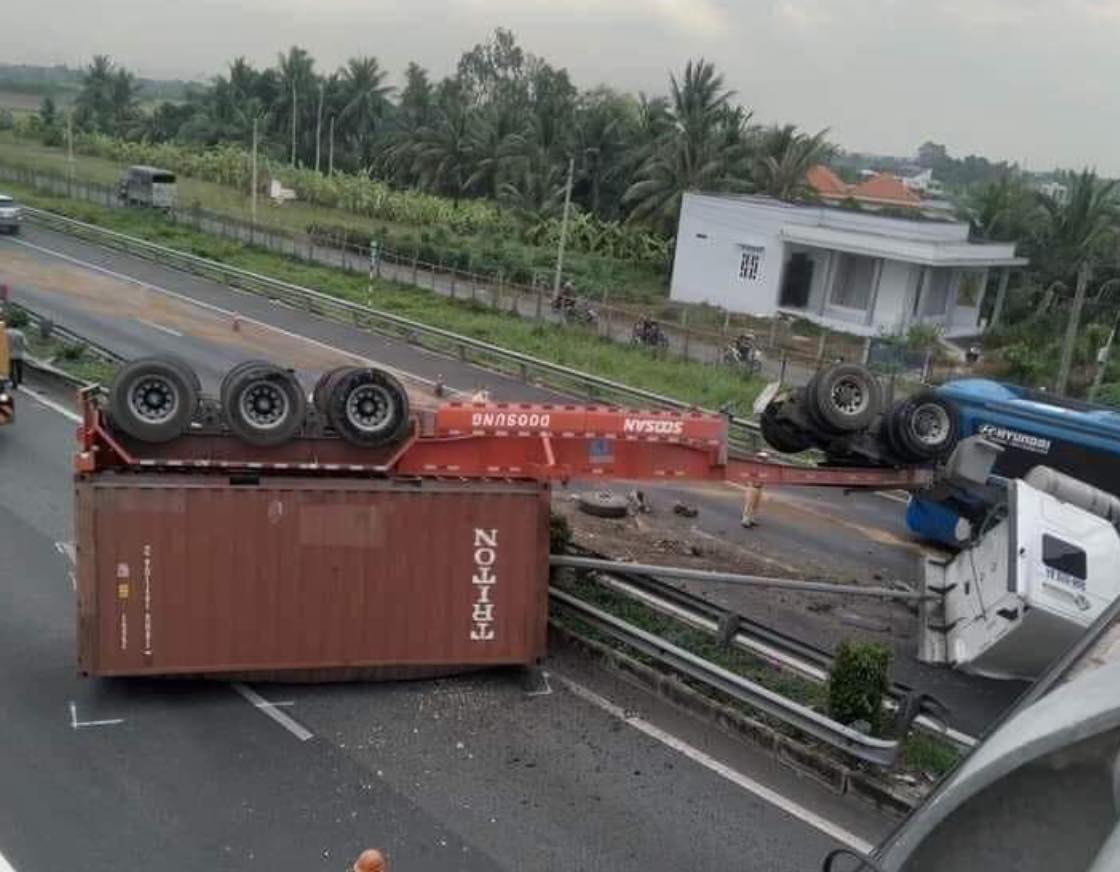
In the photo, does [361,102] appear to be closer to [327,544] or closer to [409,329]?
[409,329]

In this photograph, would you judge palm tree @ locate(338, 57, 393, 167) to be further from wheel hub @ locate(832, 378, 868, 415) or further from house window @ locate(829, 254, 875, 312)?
wheel hub @ locate(832, 378, 868, 415)

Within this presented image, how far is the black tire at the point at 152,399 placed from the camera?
9.45m

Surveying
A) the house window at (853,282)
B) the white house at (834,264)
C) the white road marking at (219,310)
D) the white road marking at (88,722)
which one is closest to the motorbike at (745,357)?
the white road marking at (219,310)

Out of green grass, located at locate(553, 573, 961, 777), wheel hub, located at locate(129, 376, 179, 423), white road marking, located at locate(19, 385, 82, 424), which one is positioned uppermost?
wheel hub, located at locate(129, 376, 179, 423)

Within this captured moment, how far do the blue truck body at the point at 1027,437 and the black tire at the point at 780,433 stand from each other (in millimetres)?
2660

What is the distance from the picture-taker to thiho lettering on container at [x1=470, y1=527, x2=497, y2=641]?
32.2 feet

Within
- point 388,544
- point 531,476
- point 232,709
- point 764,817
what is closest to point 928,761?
point 764,817

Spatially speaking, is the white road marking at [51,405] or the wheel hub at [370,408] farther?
the white road marking at [51,405]

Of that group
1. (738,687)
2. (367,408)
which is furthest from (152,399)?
(738,687)

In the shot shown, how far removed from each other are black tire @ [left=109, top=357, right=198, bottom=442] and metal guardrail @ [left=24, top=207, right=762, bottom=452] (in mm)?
6891

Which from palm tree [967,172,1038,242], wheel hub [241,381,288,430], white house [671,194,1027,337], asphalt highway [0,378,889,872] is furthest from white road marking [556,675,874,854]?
palm tree [967,172,1038,242]

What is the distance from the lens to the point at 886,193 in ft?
296

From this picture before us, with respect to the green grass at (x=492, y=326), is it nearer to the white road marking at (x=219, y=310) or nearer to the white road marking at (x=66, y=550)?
the white road marking at (x=219, y=310)

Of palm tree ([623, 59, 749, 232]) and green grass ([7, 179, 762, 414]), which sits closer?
green grass ([7, 179, 762, 414])
